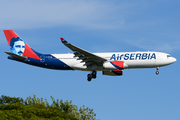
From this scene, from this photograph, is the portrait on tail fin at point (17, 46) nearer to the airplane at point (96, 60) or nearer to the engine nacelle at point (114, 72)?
the airplane at point (96, 60)

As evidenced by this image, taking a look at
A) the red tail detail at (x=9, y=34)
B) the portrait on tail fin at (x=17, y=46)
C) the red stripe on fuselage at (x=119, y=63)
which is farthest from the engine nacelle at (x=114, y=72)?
the red tail detail at (x=9, y=34)

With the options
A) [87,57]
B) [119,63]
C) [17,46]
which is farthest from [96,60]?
[17,46]

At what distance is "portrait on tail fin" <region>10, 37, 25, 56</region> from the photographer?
59609 millimetres

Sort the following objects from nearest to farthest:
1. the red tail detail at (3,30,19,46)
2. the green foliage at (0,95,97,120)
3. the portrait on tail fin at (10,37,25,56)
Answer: the green foliage at (0,95,97,120) → the portrait on tail fin at (10,37,25,56) → the red tail detail at (3,30,19,46)

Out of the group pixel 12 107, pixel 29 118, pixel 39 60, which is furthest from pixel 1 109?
pixel 39 60

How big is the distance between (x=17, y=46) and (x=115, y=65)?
19.2 metres

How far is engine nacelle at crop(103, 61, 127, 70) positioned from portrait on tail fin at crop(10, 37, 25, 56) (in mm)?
16248

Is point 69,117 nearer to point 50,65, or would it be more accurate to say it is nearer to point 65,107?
point 65,107

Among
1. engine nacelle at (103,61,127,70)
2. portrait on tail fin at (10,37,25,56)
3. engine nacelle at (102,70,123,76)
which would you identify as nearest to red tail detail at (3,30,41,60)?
portrait on tail fin at (10,37,25,56)

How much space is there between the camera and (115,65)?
52062 mm

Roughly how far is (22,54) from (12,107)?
36.2 feet

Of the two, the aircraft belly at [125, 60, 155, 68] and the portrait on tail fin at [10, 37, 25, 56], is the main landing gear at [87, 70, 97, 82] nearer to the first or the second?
the aircraft belly at [125, 60, 155, 68]

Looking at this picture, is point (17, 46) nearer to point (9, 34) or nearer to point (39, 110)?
point (9, 34)

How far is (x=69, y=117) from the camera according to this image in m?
52.7
